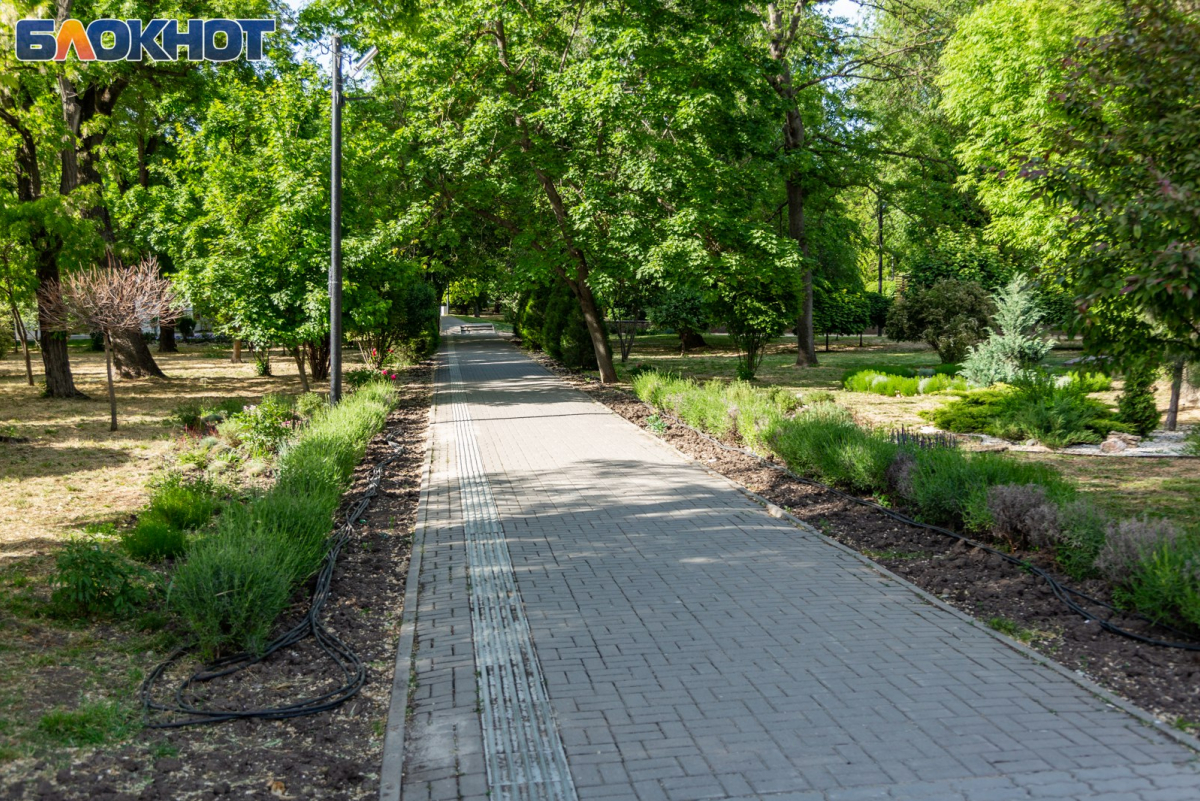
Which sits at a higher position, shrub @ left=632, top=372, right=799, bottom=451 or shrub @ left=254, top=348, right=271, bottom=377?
shrub @ left=254, top=348, right=271, bottom=377

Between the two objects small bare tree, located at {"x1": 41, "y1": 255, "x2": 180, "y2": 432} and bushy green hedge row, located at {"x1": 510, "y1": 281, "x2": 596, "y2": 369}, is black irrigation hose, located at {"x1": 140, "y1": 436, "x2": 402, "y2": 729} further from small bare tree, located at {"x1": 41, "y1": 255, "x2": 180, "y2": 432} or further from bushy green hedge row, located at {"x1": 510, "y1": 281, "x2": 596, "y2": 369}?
bushy green hedge row, located at {"x1": 510, "y1": 281, "x2": 596, "y2": 369}

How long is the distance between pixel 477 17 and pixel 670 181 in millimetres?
5209

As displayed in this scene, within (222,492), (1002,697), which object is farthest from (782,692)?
(222,492)

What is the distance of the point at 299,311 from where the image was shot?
17.4 metres

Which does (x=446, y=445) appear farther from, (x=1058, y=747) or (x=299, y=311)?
(x=1058, y=747)

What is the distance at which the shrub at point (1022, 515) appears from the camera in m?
6.80

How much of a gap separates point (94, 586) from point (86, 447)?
824 cm

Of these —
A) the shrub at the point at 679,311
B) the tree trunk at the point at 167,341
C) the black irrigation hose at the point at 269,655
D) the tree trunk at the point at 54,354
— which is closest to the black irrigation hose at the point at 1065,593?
the black irrigation hose at the point at 269,655

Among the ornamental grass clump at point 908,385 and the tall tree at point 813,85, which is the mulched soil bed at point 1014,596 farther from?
the tall tree at point 813,85

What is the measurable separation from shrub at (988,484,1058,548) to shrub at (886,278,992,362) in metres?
17.2

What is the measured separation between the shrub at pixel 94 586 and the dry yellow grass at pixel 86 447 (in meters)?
1.88

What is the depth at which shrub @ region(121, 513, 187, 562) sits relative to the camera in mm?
7086

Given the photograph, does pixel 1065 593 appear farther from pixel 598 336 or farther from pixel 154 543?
pixel 598 336
